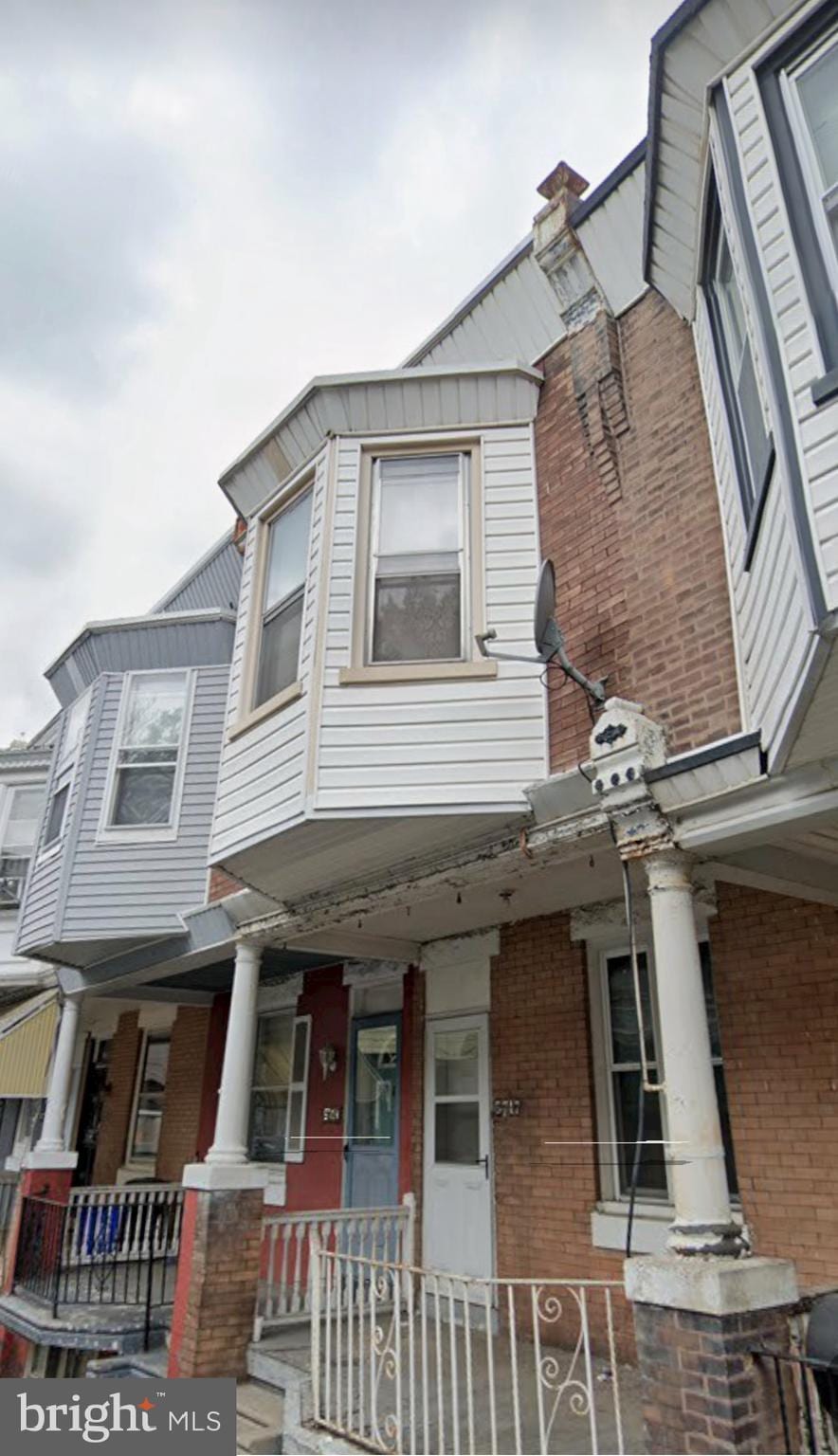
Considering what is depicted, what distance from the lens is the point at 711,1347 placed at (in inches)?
146

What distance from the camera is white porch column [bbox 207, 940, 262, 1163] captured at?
24.7 feet

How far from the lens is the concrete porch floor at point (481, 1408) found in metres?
4.68

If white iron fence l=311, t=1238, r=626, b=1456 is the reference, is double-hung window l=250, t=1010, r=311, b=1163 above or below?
above

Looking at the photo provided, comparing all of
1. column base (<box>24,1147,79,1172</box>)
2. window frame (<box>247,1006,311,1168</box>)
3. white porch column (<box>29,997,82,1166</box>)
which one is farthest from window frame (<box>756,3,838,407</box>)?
white porch column (<box>29,997,82,1166</box>)

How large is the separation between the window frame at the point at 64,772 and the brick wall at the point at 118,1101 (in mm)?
3700

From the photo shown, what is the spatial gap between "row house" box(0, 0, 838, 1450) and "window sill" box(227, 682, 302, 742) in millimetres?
44

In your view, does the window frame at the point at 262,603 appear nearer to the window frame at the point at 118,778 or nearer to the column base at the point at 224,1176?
the window frame at the point at 118,778

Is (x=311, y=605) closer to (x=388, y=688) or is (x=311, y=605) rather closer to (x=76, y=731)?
(x=388, y=688)

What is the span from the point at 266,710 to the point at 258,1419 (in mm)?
4736

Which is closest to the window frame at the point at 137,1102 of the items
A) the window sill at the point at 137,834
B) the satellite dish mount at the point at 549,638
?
the window sill at the point at 137,834

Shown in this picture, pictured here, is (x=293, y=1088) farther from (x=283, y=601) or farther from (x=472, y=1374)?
(x=283, y=601)

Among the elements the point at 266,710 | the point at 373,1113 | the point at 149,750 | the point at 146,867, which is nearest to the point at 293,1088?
the point at 373,1113

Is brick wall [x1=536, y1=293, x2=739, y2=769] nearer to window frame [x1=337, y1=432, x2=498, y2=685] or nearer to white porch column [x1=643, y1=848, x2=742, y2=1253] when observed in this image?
window frame [x1=337, y1=432, x2=498, y2=685]

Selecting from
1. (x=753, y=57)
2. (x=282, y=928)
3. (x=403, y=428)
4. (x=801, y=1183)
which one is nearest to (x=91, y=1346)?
(x=282, y=928)
